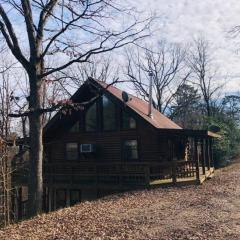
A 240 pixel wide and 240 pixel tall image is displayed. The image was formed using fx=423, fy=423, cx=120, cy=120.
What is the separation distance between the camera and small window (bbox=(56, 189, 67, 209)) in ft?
85.3

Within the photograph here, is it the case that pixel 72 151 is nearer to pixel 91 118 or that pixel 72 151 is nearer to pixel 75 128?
pixel 75 128

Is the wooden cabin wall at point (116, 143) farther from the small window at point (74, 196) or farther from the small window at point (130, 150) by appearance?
the small window at point (74, 196)

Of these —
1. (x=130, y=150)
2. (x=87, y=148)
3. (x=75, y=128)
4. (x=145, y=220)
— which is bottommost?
(x=145, y=220)

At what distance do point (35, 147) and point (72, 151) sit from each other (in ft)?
39.6

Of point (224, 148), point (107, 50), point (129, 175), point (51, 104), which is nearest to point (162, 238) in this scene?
point (51, 104)

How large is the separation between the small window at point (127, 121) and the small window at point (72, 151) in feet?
12.6

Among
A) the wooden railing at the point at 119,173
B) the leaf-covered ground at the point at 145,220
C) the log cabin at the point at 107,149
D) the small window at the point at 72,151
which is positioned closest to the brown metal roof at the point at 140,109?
the log cabin at the point at 107,149

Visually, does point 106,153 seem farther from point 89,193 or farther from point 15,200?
point 15,200

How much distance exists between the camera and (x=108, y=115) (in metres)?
25.2

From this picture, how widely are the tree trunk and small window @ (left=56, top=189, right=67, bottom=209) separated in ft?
36.0

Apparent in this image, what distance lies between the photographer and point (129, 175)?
833 inches

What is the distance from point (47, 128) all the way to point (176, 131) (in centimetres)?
856

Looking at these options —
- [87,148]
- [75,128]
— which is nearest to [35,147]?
[87,148]

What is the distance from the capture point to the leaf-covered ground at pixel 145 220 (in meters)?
9.98
